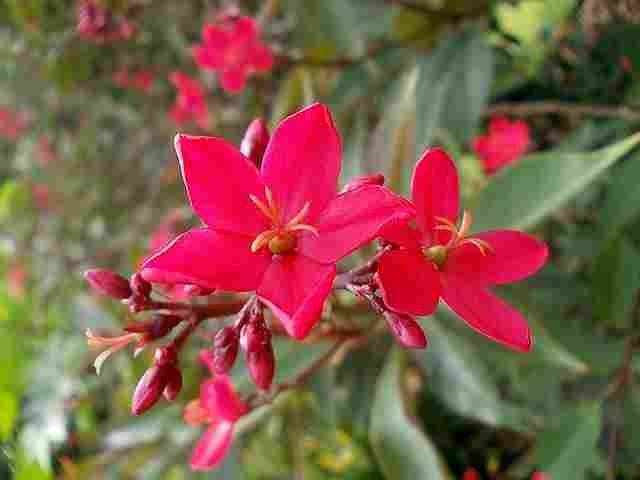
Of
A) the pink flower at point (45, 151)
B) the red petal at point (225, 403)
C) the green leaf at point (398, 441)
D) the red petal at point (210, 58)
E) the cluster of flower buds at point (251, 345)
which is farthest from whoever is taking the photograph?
the pink flower at point (45, 151)

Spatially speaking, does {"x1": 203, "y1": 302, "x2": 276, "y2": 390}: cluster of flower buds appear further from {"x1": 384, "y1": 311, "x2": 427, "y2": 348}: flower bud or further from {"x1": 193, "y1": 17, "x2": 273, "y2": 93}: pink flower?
{"x1": 193, "y1": 17, "x2": 273, "y2": 93}: pink flower

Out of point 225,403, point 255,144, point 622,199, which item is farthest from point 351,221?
point 622,199

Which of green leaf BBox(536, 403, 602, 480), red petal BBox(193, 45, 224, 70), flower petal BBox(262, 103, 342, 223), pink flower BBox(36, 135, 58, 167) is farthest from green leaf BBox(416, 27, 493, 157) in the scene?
pink flower BBox(36, 135, 58, 167)

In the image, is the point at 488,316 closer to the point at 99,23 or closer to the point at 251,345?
the point at 251,345

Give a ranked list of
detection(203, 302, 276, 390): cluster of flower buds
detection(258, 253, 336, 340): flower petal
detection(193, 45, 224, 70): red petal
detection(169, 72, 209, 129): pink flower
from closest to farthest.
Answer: detection(258, 253, 336, 340): flower petal
detection(203, 302, 276, 390): cluster of flower buds
detection(193, 45, 224, 70): red petal
detection(169, 72, 209, 129): pink flower

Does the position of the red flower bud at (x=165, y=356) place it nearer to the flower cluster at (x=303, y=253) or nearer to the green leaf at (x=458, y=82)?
the flower cluster at (x=303, y=253)

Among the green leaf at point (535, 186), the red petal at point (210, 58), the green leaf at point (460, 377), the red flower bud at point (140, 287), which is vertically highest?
the red flower bud at point (140, 287)

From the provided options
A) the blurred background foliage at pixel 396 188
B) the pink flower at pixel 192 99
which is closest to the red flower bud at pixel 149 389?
the blurred background foliage at pixel 396 188

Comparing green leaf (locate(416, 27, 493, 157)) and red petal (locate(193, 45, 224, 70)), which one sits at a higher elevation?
red petal (locate(193, 45, 224, 70))
